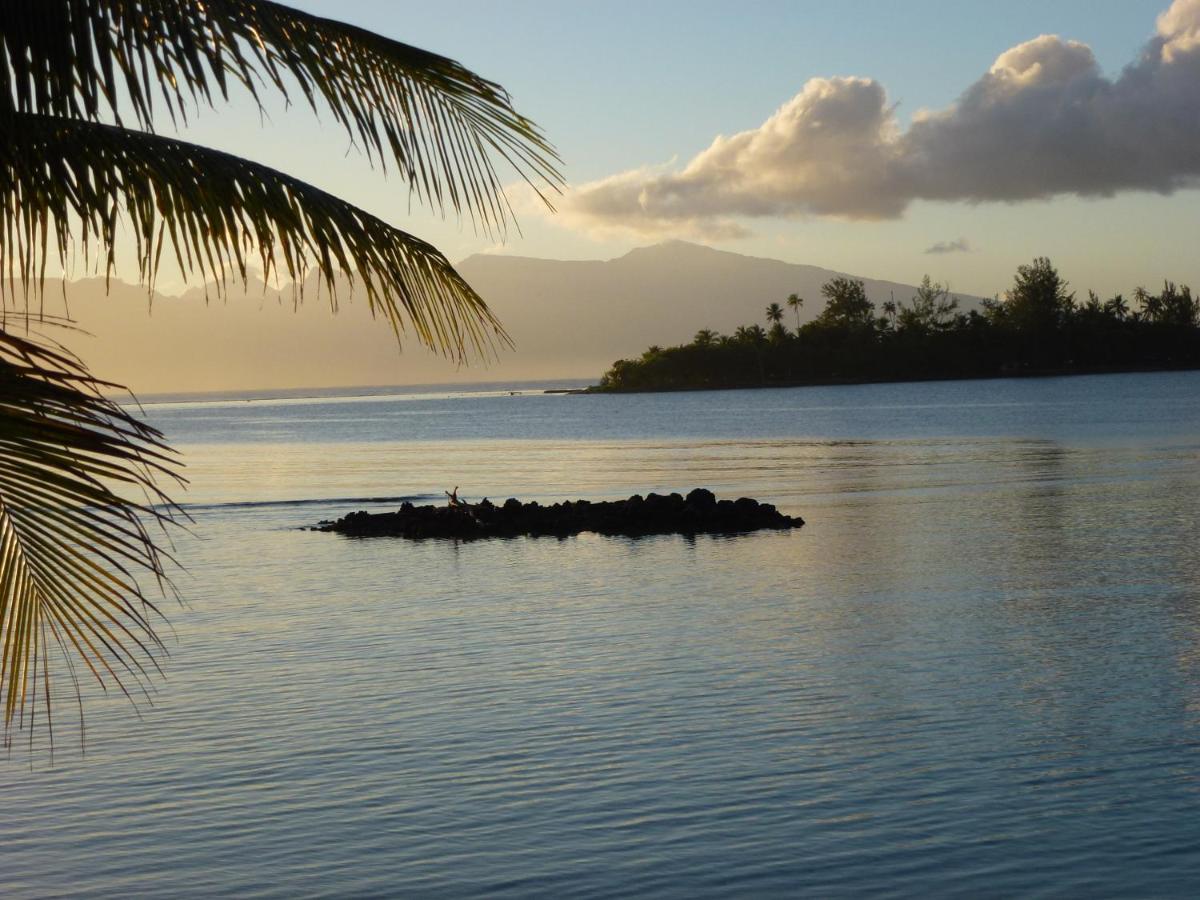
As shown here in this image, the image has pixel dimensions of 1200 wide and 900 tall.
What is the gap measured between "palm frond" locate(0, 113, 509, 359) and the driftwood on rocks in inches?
938

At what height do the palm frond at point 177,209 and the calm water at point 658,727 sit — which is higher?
the palm frond at point 177,209

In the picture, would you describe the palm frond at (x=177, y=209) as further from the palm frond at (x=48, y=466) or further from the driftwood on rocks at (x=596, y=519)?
the driftwood on rocks at (x=596, y=519)

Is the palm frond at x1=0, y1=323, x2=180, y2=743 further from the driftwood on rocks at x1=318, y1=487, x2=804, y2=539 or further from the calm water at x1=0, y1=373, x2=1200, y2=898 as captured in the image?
the driftwood on rocks at x1=318, y1=487, x2=804, y2=539

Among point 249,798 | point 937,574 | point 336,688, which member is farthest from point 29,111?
point 937,574

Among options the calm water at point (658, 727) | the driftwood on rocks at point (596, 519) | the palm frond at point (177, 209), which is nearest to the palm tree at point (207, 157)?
the palm frond at point (177, 209)

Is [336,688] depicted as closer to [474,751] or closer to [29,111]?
[474,751]

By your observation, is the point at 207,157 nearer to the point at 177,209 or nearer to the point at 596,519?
the point at 177,209

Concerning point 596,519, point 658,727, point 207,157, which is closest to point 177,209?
point 207,157

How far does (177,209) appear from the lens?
18.5 feet

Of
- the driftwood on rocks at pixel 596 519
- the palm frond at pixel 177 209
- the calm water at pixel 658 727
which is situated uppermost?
the palm frond at pixel 177 209

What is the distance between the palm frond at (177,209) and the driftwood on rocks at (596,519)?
23830 mm

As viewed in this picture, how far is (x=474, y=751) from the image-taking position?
11555 millimetres

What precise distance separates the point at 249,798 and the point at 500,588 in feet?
38.7

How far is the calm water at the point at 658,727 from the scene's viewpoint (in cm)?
875
